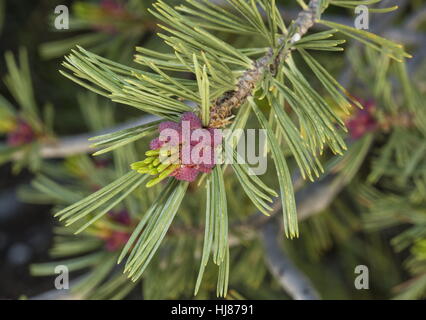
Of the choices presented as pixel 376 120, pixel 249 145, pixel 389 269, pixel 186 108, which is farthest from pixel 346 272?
pixel 186 108

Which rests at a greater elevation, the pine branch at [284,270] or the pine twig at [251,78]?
the pine twig at [251,78]

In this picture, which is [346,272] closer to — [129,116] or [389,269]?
[389,269]

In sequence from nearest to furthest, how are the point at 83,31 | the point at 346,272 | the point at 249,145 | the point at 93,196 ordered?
the point at 93,196
the point at 249,145
the point at 346,272
the point at 83,31

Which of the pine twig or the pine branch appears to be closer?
the pine twig

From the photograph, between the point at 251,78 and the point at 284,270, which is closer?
the point at 251,78

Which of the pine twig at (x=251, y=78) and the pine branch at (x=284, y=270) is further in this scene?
the pine branch at (x=284, y=270)

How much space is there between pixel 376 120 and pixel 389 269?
37 centimetres

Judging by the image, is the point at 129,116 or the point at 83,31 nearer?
the point at 129,116

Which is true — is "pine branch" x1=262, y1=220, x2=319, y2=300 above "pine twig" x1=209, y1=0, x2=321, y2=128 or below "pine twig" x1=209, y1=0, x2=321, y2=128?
below

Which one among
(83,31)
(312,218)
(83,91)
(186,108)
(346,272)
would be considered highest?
(83,31)

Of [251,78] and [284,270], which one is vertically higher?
[251,78]

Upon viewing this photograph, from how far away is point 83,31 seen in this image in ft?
3.82

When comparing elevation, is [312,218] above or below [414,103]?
below

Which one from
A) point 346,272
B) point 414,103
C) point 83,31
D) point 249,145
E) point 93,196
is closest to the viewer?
point 93,196
